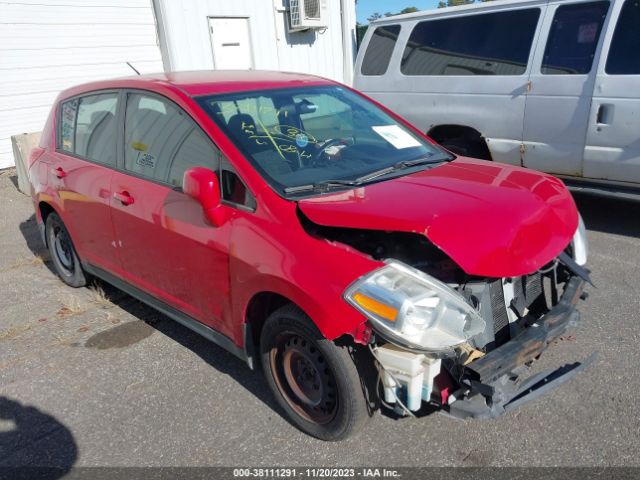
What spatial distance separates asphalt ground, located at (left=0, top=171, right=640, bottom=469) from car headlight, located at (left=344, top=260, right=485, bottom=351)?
2.49 ft

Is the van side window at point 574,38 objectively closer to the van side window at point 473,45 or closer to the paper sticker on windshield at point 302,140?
the van side window at point 473,45

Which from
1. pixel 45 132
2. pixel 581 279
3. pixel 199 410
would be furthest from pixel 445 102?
pixel 199 410

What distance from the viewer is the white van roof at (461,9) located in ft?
18.2

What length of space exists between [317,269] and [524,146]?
389 centimetres

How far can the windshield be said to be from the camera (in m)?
3.01

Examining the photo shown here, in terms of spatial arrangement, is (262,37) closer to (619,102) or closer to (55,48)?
(55,48)

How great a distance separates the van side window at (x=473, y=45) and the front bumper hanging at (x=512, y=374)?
3.55m

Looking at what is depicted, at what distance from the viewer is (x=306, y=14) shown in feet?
38.2

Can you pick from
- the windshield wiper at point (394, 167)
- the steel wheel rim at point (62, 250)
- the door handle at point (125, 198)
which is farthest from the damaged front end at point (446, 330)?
the steel wheel rim at point (62, 250)

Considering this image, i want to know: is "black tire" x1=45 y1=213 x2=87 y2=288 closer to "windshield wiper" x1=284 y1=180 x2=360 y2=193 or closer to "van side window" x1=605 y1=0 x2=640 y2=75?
"windshield wiper" x1=284 y1=180 x2=360 y2=193

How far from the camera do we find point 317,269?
2457 millimetres

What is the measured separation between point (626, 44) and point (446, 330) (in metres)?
3.94

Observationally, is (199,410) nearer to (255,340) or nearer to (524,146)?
(255,340)

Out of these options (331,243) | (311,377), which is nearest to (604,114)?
(331,243)
